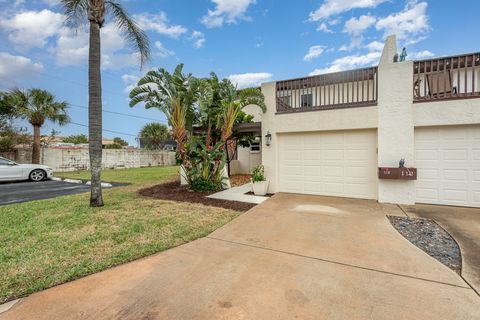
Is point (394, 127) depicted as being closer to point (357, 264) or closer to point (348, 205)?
point (348, 205)

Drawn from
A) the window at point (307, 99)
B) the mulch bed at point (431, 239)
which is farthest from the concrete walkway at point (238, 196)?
the window at point (307, 99)

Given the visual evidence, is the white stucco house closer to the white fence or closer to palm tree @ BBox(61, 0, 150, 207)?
palm tree @ BBox(61, 0, 150, 207)

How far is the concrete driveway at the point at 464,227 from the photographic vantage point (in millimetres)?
2736

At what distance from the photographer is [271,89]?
7.73 m

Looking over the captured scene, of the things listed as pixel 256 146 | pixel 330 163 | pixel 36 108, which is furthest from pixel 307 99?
pixel 36 108

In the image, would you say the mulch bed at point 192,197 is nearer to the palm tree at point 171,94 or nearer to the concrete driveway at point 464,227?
the palm tree at point 171,94

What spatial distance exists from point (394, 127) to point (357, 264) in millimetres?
4846

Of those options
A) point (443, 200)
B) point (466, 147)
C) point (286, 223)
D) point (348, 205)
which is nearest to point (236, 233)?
point (286, 223)

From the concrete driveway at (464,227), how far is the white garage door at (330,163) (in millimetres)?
1389

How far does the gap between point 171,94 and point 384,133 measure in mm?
6794

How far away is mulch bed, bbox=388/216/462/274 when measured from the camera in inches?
121

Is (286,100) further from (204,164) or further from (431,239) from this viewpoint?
(431,239)

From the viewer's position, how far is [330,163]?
714cm

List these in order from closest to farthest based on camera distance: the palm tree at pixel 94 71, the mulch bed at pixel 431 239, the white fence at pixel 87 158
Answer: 1. the mulch bed at pixel 431 239
2. the palm tree at pixel 94 71
3. the white fence at pixel 87 158
